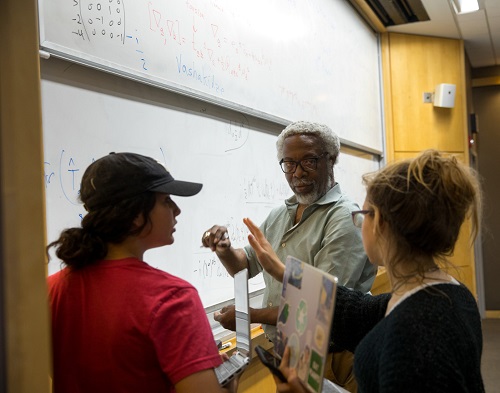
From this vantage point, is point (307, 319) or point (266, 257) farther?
point (266, 257)

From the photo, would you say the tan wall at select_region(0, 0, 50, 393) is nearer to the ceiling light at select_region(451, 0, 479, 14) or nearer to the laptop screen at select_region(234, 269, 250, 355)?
the laptop screen at select_region(234, 269, 250, 355)

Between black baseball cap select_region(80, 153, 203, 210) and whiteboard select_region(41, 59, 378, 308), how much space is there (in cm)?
42

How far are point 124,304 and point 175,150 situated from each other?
3.55 feet

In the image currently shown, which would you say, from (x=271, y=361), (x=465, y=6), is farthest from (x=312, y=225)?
(x=465, y=6)

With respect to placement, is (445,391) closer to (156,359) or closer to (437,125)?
(156,359)

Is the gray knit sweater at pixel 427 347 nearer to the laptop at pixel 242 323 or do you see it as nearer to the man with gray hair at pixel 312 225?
the laptop at pixel 242 323

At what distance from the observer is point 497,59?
21.6ft

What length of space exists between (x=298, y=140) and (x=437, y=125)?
3661mm

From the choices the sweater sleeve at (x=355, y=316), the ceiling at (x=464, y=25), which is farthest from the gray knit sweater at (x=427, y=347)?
the ceiling at (x=464, y=25)

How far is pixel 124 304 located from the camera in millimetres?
1053

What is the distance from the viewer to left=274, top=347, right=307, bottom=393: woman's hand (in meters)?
1.09

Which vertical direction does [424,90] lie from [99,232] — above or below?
above

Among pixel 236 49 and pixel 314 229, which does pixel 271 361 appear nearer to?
pixel 314 229

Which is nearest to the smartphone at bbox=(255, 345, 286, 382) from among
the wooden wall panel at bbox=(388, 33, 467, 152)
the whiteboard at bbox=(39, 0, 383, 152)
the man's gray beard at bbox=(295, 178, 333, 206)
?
the man's gray beard at bbox=(295, 178, 333, 206)
